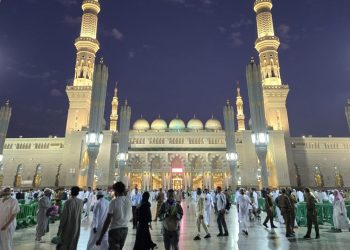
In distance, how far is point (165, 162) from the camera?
1748 inches

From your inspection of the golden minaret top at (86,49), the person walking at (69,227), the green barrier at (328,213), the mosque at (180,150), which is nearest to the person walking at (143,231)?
the person walking at (69,227)

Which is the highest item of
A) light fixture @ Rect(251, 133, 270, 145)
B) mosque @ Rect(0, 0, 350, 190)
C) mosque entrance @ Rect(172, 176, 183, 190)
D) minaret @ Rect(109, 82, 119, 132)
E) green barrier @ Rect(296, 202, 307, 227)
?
minaret @ Rect(109, 82, 119, 132)

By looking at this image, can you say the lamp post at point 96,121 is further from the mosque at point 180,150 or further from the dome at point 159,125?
the dome at point 159,125

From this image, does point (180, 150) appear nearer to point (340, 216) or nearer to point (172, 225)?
point (340, 216)

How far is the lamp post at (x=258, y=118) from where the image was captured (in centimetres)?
1861

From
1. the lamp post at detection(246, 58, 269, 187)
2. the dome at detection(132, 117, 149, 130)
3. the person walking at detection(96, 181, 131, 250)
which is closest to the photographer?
the person walking at detection(96, 181, 131, 250)

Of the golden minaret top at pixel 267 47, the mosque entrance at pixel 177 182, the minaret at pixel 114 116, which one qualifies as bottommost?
the mosque entrance at pixel 177 182

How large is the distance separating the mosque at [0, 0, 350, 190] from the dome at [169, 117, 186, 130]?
18.7 feet

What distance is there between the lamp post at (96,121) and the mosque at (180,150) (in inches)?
735

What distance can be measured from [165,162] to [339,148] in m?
29.0

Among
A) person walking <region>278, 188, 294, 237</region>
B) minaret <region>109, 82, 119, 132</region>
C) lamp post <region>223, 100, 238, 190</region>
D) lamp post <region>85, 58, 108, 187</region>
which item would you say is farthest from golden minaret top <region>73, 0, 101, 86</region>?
person walking <region>278, 188, 294, 237</region>

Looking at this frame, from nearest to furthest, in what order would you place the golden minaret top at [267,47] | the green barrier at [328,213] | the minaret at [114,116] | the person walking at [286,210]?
the person walking at [286,210] < the green barrier at [328,213] < the golden minaret top at [267,47] < the minaret at [114,116]

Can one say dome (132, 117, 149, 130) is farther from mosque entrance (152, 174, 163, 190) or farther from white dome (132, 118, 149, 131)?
mosque entrance (152, 174, 163, 190)

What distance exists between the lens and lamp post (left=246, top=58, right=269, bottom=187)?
1861 cm
